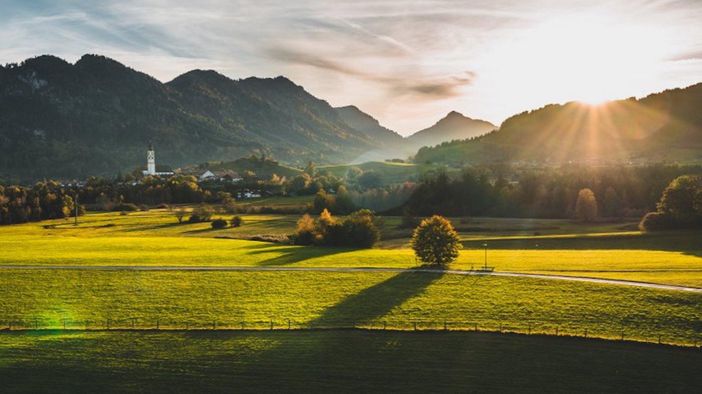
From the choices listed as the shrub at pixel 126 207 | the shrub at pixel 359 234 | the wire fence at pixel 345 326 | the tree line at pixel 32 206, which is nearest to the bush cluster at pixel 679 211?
the shrub at pixel 359 234

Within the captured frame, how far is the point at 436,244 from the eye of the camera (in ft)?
198

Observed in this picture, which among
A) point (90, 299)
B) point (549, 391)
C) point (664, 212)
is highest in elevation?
point (664, 212)

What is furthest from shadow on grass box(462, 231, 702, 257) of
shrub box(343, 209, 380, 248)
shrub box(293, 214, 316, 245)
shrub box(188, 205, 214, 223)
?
shrub box(188, 205, 214, 223)

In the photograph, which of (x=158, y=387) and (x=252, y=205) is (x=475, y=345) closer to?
(x=158, y=387)

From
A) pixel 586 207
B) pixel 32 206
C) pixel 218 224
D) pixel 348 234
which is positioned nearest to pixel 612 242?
pixel 586 207

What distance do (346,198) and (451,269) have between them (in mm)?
76443

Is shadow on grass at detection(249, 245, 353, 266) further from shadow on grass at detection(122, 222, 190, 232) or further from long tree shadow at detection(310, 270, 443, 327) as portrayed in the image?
shadow on grass at detection(122, 222, 190, 232)

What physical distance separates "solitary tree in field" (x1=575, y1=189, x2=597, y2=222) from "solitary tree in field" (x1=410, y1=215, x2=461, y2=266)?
59.4 metres

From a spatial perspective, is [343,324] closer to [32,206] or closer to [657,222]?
[657,222]

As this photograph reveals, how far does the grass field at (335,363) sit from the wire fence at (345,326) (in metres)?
0.89

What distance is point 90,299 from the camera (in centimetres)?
4966

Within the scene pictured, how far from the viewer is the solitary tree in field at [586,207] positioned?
10931 centimetres

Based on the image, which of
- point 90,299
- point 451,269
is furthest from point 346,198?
point 90,299

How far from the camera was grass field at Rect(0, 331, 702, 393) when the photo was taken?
33.8m
